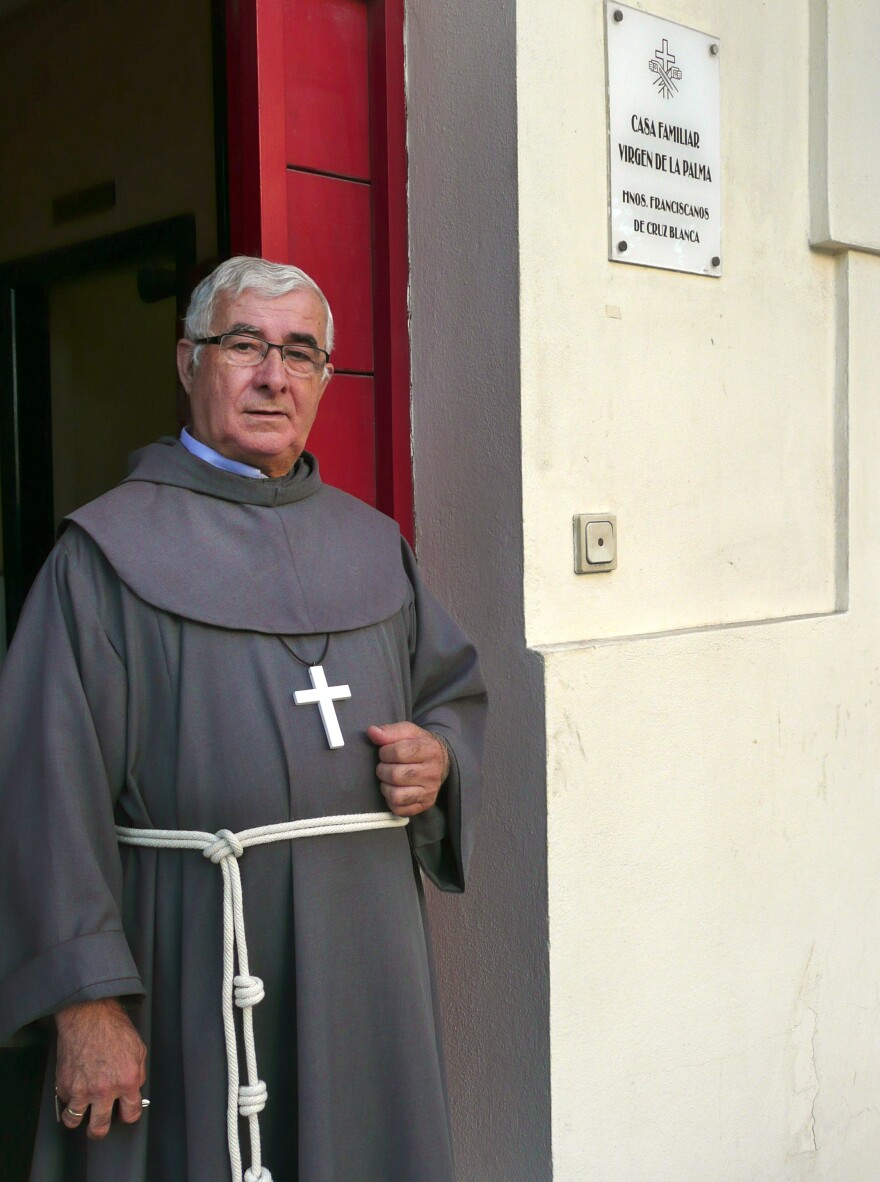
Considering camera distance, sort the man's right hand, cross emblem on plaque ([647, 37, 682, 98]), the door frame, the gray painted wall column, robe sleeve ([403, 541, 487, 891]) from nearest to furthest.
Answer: the man's right hand, robe sleeve ([403, 541, 487, 891]), the gray painted wall column, cross emblem on plaque ([647, 37, 682, 98]), the door frame

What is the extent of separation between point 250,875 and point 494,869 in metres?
0.75

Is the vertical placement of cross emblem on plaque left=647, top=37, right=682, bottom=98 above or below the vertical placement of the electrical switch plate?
above

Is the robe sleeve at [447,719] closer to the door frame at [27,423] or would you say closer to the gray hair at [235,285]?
the gray hair at [235,285]

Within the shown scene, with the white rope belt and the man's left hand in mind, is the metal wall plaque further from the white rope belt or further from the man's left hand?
the white rope belt

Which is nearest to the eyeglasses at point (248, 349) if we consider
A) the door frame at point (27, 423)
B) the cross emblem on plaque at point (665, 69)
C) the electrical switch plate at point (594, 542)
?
the electrical switch plate at point (594, 542)

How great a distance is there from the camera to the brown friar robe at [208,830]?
1.95 m

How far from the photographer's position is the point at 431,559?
9.41 ft

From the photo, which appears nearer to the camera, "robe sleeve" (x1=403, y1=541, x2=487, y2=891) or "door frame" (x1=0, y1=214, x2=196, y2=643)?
"robe sleeve" (x1=403, y1=541, x2=487, y2=891)

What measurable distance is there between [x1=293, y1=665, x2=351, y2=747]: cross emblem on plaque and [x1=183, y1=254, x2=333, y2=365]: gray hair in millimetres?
596

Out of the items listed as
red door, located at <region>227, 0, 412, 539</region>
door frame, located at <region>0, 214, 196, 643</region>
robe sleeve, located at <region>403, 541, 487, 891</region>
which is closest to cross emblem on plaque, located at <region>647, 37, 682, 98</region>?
red door, located at <region>227, 0, 412, 539</region>

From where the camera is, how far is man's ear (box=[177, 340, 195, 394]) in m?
2.30

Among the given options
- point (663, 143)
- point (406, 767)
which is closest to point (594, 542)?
point (406, 767)

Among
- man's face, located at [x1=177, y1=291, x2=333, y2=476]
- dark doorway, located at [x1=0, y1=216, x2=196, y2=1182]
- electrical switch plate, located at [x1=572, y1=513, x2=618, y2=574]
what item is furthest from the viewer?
dark doorway, located at [x1=0, y1=216, x2=196, y2=1182]

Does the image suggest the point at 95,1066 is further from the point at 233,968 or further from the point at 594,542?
the point at 594,542
